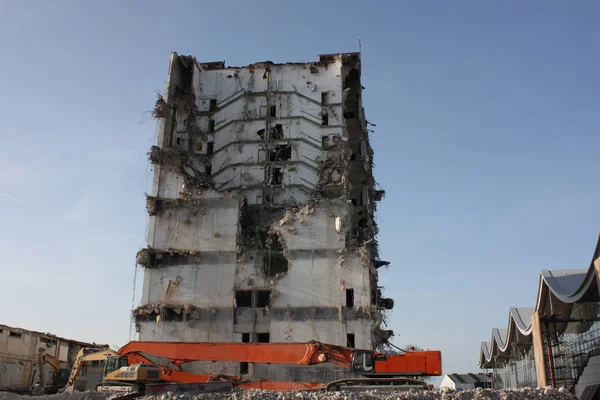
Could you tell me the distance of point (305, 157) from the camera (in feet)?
156

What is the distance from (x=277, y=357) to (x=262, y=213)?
19743mm

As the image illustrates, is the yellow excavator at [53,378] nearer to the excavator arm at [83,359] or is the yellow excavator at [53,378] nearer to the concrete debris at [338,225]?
the excavator arm at [83,359]

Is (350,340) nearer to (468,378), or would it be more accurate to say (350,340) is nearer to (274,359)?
(274,359)

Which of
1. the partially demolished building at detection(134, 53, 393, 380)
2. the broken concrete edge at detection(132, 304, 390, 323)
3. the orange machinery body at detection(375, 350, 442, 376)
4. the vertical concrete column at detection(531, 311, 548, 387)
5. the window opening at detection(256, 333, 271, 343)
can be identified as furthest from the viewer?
the window opening at detection(256, 333, 271, 343)

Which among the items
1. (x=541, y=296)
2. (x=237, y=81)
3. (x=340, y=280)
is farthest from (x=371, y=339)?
(x=237, y=81)

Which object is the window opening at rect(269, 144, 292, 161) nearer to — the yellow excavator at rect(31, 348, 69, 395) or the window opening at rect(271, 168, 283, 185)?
the window opening at rect(271, 168, 283, 185)

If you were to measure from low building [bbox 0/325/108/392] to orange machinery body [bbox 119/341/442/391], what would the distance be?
17158 millimetres

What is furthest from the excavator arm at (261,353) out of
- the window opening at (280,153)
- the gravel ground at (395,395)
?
the window opening at (280,153)

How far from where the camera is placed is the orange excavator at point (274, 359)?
2461cm

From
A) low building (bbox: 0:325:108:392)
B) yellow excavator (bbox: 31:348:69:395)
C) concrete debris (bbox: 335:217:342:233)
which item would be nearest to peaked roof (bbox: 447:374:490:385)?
concrete debris (bbox: 335:217:342:233)

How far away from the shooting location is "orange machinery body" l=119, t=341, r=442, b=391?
982 inches

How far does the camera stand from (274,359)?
2627 cm

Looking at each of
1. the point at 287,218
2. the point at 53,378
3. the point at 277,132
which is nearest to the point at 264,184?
the point at 277,132

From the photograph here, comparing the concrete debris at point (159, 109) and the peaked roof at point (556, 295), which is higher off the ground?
the concrete debris at point (159, 109)
